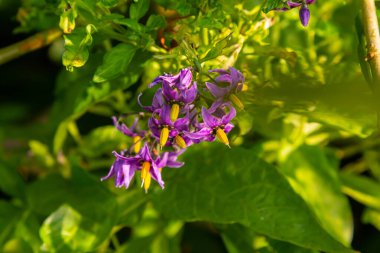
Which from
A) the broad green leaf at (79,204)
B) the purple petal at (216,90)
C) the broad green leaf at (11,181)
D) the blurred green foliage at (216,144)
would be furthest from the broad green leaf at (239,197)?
the broad green leaf at (11,181)

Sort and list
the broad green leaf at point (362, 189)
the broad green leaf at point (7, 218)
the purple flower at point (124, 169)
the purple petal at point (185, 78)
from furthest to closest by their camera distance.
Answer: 1. the broad green leaf at point (362, 189)
2. the broad green leaf at point (7, 218)
3. the purple flower at point (124, 169)
4. the purple petal at point (185, 78)

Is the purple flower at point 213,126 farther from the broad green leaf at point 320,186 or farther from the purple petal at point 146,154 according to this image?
the broad green leaf at point 320,186

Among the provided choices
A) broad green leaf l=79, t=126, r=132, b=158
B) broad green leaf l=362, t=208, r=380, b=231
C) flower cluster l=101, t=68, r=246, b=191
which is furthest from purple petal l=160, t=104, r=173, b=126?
broad green leaf l=362, t=208, r=380, b=231

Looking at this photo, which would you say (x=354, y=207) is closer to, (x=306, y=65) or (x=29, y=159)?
(x=306, y=65)

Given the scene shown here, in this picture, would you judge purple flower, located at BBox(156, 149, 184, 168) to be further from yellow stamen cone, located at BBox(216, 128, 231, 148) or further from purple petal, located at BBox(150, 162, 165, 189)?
yellow stamen cone, located at BBox(216, 128, 231, 148)

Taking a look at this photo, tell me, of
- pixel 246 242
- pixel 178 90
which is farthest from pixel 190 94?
pixel 246 242

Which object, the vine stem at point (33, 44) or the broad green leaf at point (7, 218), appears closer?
the broad green leaf at point (7, 218)

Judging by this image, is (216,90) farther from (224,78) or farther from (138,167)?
(138,167)

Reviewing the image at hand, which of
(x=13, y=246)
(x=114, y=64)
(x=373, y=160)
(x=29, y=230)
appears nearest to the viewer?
(x=114, y=64)
